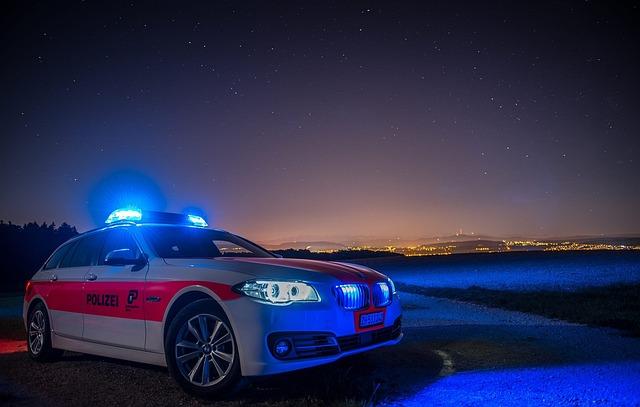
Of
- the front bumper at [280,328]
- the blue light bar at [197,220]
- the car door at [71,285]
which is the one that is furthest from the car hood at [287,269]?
the blue light bar at [197,220]

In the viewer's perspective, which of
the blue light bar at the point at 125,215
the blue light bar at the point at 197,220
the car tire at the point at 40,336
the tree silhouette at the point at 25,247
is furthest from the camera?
the tree silhouette at the point at 25,247

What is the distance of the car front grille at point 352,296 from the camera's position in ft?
15.1

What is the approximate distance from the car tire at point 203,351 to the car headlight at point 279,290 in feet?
1.10

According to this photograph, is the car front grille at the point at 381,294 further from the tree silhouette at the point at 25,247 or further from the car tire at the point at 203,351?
the tree silhouette at the point at 25,247

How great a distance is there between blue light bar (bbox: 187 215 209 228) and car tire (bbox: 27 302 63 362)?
6.89 ft

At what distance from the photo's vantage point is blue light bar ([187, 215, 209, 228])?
22.6ft

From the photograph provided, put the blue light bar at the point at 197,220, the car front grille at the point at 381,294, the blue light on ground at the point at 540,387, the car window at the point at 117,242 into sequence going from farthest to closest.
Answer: the blue light bar at the point at 197,220 < the car window at the point at 117,242 < the car front grille at the point at 381,294 < the blue light on ground at the point at 540,387

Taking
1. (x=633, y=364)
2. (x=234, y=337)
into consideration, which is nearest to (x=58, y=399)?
(x=234, y=337)

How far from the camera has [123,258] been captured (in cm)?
513

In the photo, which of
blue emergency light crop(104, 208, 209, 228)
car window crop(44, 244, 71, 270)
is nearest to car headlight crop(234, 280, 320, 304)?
blue emergency light crop(104, 208, 209, 228)

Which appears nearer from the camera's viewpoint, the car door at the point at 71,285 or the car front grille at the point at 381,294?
the car front grille at the point at 381,294

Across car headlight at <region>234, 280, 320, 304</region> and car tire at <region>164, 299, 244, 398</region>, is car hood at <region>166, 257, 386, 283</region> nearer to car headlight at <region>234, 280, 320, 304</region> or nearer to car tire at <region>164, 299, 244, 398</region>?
car headlight at <region>234, 280, 320, 304</region>

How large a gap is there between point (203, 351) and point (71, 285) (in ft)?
8.30

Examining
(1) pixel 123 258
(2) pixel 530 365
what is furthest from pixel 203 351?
(2) pixel 530 365
